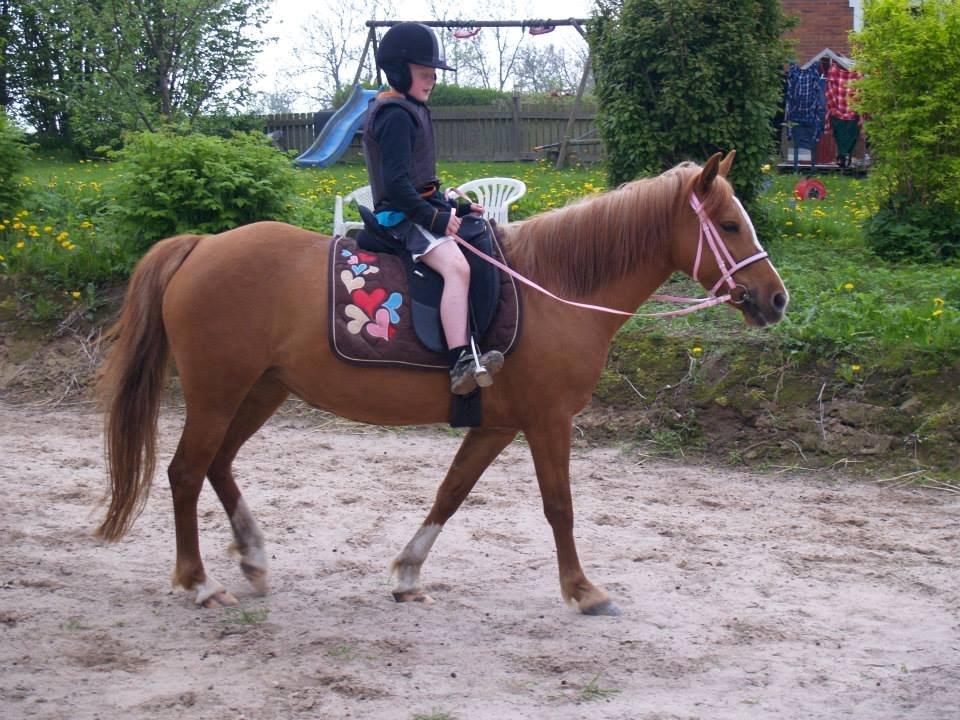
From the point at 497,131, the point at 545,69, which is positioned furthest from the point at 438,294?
the point at 545,69

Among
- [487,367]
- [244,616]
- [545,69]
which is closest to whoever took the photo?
[487,367]

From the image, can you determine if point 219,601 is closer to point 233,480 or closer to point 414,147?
point 233,480

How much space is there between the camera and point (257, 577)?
4.97 metres

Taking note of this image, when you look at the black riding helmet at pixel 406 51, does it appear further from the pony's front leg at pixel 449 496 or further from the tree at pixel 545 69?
the tree at pixel 545 69

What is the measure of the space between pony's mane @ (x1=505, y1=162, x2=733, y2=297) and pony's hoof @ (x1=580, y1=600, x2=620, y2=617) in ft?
4.70

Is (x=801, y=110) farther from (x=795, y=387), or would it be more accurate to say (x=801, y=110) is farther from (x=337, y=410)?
(x=337, y=410)

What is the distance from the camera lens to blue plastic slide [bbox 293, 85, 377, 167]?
20656 millimetres

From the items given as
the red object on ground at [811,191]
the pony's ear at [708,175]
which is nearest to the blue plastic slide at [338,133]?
the red object on ground at [811,191]

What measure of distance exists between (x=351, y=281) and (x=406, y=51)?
1052mm

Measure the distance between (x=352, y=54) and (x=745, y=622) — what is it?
2939 cm

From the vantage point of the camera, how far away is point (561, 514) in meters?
4.74

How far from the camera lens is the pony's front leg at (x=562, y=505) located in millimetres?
4684

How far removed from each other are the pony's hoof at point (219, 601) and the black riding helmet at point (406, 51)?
8.12 feet

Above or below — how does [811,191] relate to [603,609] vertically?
above
